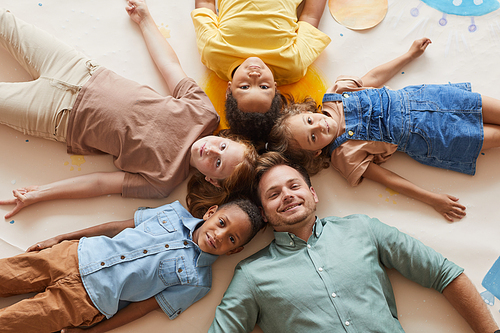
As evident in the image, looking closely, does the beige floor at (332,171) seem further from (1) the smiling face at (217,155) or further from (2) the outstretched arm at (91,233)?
(1) the smiling face at (217,155)

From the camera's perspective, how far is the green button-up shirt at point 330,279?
1238mm

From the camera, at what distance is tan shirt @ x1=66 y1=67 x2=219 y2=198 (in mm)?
1407

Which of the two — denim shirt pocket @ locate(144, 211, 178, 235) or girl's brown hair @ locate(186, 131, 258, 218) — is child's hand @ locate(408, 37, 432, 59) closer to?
girl's brown hair @ locate(186, 131, 258, 218)

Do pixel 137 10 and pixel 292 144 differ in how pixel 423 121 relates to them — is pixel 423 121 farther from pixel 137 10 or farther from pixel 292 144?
pixel 137 10

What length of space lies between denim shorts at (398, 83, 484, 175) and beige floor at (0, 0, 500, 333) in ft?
0.32

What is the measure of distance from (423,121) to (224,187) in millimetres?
886

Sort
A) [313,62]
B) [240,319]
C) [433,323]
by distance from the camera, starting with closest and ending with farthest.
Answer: [240,319]
[433,323]
[313,62]

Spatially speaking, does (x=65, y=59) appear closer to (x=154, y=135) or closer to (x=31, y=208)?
(x=154, y=135)

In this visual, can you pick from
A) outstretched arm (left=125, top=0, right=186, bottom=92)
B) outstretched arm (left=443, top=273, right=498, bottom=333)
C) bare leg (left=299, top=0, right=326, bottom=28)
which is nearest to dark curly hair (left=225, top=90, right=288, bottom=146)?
outstretched arm (left=125, top=0, right=186, bottom=92)

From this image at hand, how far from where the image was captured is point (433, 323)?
4.57 ft

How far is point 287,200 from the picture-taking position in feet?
4.23

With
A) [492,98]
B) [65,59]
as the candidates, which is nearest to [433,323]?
[492,98]

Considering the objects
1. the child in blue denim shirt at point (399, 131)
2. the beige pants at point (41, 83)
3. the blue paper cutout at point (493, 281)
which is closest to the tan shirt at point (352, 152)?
the child in blue denim shirt at point (399, 131)

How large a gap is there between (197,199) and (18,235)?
766mm
